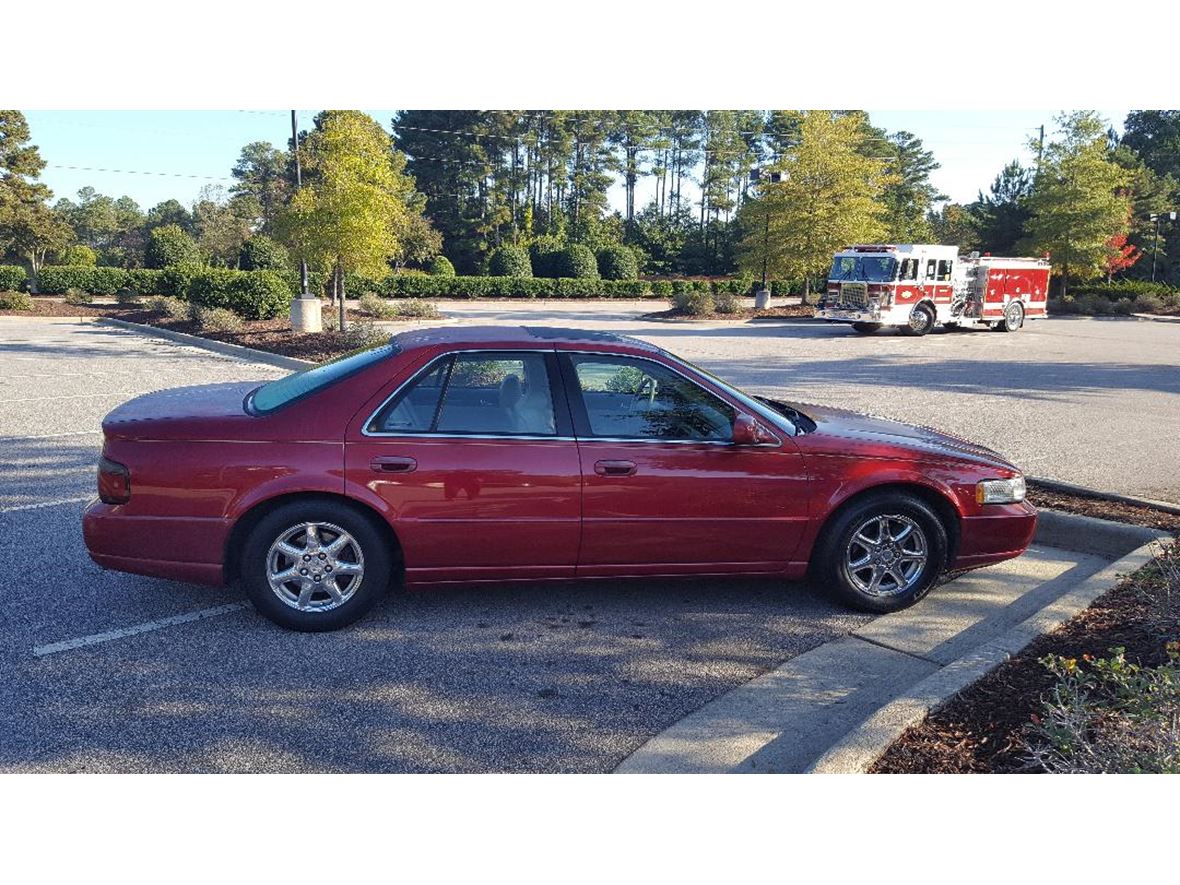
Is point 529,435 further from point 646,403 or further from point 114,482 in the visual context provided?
point 114,482

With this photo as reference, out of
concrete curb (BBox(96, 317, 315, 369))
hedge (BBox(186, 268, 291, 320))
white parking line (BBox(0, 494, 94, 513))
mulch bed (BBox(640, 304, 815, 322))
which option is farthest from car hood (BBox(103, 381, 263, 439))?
mulch bed (BBox(640, 304, 815, 322))

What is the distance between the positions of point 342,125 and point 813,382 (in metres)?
10.1

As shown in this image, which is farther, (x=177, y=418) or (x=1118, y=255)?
(x=1118, y=255)

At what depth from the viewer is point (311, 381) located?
5.06 meters

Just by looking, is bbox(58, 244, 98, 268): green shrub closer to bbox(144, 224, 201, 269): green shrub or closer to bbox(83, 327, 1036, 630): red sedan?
bbox(144, 224, 201, 269): green shrub

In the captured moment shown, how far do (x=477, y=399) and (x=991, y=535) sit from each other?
297cm

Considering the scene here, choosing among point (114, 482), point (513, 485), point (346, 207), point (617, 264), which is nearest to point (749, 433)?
point (513, 485)

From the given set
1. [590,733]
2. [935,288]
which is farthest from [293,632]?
[935,288]

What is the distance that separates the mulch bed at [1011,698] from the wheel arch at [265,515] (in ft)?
8.55

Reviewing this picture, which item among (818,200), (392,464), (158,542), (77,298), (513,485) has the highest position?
(818,200)

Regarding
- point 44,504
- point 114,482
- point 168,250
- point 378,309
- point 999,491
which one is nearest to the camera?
point 114,482

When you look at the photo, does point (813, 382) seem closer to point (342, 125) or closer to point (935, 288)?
point (342, 125)

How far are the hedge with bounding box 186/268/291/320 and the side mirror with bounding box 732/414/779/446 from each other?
18.2 metres

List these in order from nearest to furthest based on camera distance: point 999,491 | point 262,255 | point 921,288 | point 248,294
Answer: point 999,491, point 248,294, point 921,288, point 262,255
